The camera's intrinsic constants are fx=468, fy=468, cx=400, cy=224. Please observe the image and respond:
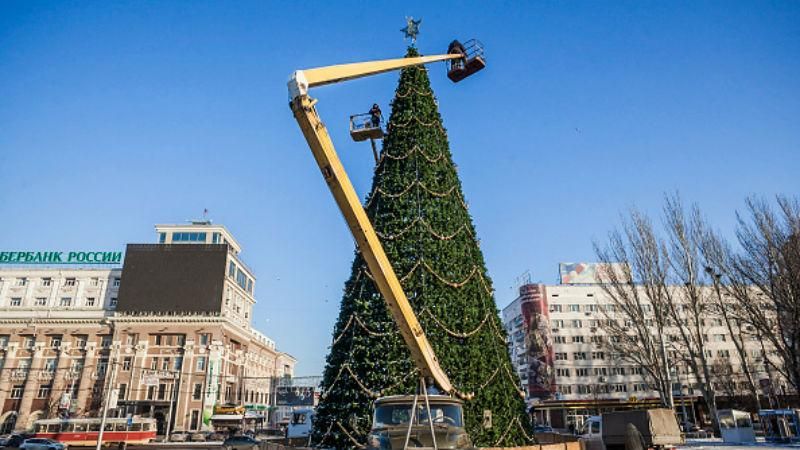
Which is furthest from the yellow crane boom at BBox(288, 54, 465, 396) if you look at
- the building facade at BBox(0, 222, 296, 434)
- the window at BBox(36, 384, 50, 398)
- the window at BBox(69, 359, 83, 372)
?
the window at BBox(36, 384, 50, 398)

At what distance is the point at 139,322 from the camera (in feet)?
206

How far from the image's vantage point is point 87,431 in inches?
1587

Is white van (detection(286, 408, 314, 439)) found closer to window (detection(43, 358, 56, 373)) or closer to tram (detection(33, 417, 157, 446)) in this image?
tram (detection(33, 417, 157, 446))

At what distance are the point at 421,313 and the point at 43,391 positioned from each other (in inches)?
2687

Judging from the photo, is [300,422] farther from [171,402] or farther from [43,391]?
[43,391]

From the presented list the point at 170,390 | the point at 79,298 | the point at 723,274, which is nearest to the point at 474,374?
the point at 723,274

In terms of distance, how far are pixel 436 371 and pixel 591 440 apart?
14254mm

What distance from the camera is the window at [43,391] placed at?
61.0 metres

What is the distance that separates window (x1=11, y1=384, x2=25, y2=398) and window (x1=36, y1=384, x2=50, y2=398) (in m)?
2.43

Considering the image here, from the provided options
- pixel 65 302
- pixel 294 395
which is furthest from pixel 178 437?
pixel 65 302

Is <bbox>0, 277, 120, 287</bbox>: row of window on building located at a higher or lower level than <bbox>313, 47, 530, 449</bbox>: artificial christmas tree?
higher

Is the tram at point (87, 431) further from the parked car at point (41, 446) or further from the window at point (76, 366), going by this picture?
the window at point (76, 366)

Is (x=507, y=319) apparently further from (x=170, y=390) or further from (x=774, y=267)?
(x=774, y=267)

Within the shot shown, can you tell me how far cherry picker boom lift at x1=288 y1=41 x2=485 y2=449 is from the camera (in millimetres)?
10516
